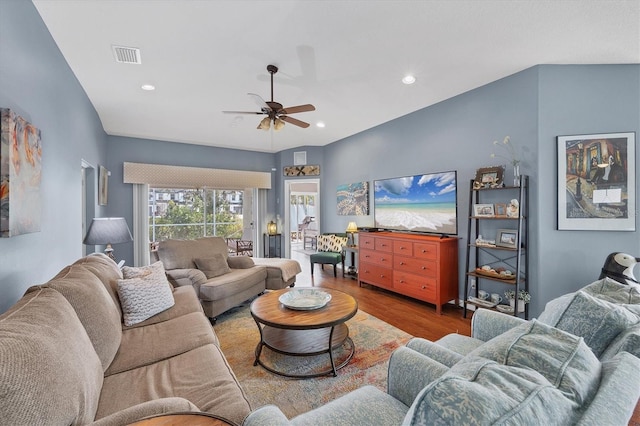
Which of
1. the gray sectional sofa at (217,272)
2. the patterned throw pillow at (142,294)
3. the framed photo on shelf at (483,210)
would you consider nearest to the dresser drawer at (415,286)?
the framed photo on shelf at (483,210)

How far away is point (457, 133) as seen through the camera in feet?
12.1

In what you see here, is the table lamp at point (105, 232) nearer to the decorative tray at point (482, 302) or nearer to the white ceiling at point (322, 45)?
the white ceiling at point (322, 45)

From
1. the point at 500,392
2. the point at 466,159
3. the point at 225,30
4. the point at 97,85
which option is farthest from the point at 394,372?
the point at 97,85

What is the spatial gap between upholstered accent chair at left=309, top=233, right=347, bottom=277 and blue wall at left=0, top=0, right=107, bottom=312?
3493 millimetres

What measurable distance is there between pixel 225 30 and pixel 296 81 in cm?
104

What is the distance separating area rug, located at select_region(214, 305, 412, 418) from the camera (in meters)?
1.97

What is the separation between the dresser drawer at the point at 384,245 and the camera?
4133 mm

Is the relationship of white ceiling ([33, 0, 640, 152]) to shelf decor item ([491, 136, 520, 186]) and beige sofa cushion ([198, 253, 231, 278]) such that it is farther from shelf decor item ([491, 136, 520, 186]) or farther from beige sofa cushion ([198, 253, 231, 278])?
beige sofa cushion ([198, 253, 231, 278])

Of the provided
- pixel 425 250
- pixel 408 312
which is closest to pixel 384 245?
pixel 425 250

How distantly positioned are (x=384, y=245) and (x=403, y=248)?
38cm

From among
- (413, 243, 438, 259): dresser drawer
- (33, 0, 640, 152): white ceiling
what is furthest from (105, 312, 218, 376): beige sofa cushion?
(413, 243, 438, 259): dresser drawer

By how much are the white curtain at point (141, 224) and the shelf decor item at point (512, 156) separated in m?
5.88

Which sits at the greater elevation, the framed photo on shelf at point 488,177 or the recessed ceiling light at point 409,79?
the recessed ceiling light at point 409,79

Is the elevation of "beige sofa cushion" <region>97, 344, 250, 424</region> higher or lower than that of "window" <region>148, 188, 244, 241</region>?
lower
